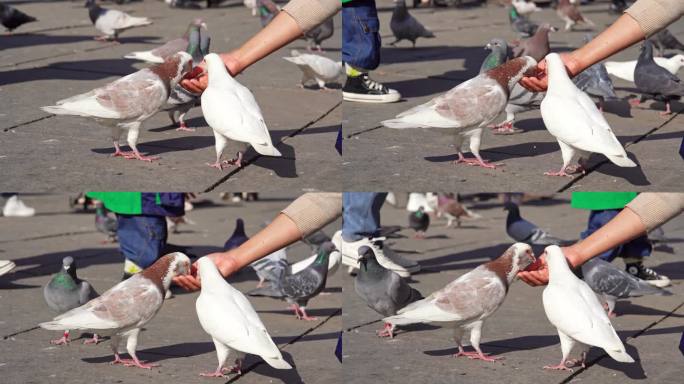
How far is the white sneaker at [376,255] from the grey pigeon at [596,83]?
201 cm

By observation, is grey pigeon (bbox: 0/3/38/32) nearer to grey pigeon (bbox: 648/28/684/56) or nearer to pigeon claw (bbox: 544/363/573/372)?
grey pigeon (bbox: 648/28/684/56)

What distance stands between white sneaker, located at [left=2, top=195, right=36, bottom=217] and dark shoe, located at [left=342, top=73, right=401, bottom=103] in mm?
5978

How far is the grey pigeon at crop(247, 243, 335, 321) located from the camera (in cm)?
895

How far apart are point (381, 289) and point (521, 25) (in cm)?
722

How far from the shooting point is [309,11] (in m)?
8.06

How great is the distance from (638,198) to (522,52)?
3095 millimetres

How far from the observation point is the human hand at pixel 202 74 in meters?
8.16

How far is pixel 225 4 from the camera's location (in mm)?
17688

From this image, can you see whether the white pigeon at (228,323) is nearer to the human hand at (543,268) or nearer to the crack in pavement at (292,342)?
the crack in pavement at (292,342)

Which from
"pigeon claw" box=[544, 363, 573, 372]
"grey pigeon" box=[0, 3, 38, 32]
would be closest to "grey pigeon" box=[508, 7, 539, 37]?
"grey pigeon" box=[0, 3, 38, 32]

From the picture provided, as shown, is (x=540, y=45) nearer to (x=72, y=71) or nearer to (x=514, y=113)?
(x=514, y=113)

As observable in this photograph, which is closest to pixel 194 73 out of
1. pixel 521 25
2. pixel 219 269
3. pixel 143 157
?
pixel 143 157

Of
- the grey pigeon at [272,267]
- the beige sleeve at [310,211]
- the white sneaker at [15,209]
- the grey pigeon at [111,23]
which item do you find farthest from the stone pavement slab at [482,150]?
the white sneaker at [15,209]

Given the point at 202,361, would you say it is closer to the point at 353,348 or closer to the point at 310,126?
the point at 353,348
